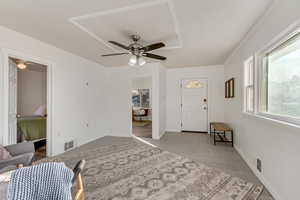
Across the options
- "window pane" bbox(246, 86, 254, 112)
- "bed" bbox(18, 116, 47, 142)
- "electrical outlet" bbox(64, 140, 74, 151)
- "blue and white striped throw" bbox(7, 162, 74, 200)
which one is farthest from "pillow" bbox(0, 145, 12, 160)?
"window pane" bbox(246, 86, 254, 112)

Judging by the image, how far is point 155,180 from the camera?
2.08 metres

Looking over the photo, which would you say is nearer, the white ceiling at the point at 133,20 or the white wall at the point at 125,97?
the white ceiling at the point at 133,20

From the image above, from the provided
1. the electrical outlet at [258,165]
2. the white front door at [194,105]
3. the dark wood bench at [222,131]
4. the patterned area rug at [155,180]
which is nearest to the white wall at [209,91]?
the white front door at [194,105]

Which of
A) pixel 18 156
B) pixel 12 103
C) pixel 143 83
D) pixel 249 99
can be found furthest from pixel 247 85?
pixel 143 83

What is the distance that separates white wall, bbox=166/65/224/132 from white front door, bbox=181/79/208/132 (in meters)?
0.15

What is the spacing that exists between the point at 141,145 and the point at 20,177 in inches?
124

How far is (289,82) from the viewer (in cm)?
161

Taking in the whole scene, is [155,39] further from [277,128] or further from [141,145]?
[141,145]

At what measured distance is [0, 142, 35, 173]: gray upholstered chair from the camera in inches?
66.1

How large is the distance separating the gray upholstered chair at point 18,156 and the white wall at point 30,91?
346 cm

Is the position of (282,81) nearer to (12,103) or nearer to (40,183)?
(40,183)

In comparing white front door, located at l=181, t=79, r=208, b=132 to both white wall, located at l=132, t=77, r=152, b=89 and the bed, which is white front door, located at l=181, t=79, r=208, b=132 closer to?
white wall, located at l=132, t=77, r=152, b=89

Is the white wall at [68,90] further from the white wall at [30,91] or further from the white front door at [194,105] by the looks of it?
the white front door at [194,105]

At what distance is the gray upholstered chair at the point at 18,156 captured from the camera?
1.68m
